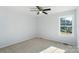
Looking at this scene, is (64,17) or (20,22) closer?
(64,17)

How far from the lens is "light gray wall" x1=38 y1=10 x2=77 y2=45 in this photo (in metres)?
3.32

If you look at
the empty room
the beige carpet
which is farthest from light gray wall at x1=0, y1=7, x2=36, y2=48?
the beige carpet

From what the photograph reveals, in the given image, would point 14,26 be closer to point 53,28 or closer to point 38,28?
point 38,28

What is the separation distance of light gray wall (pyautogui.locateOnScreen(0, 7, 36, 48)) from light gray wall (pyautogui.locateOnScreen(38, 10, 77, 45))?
0.50 meters

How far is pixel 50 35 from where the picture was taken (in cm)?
399

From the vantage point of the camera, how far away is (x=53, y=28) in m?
3.89

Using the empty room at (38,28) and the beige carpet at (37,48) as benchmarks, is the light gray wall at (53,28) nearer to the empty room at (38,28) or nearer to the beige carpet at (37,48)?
the empty room at (38,28)

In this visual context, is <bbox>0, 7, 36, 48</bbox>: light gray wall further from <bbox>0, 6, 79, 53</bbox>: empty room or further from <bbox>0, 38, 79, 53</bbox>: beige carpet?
<bbox>0, 38, 79, 53</bbox>: beige carpet

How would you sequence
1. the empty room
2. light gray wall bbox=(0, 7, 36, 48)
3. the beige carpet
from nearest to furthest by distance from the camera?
1. the beige carpet
2. the empty room
3. light gray wall bbox=(0, 7, 36, 48)

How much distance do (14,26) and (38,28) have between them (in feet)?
5.42
